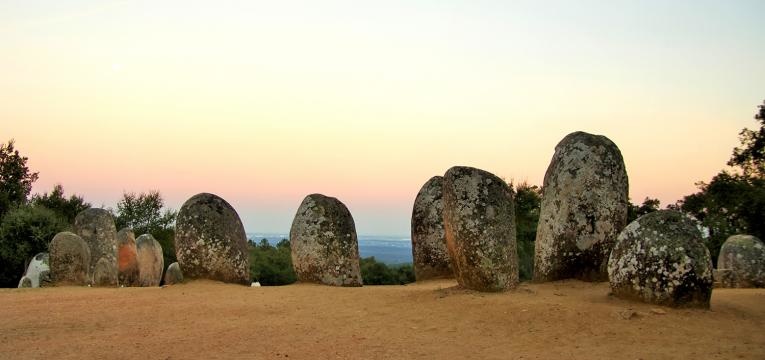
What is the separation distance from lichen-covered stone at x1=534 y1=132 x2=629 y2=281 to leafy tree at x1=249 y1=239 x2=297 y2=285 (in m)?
20.2

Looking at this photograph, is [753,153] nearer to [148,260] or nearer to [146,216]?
[148,260]

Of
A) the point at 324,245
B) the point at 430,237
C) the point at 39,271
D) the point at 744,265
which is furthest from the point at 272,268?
the point at 744,265

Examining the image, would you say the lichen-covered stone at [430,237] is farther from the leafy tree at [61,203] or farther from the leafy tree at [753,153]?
the leafy tree at [61,203]

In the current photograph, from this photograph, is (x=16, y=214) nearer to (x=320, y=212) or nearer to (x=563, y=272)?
(x=320, y=212)

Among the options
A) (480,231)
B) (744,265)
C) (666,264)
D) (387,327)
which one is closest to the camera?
(387,327)

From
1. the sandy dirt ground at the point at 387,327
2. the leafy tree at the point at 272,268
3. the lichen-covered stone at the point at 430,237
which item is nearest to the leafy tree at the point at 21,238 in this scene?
the leafy tree at the point at 272,268

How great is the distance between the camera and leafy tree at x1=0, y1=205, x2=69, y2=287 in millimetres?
30562

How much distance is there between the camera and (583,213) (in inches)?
581

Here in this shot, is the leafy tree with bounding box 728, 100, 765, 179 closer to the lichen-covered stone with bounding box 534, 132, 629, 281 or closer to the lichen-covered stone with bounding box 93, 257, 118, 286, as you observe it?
the lichen-covered stone with bounding box 534, 132, 629, 281

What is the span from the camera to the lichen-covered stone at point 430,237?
19.0 m

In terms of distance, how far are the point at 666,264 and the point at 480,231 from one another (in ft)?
11.2

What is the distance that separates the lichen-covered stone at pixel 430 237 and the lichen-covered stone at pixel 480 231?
237 inches

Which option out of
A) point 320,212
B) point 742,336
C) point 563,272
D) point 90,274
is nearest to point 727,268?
point 563,272

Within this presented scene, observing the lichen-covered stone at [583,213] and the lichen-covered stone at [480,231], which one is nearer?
the lichen-covered stone at [480,231]
